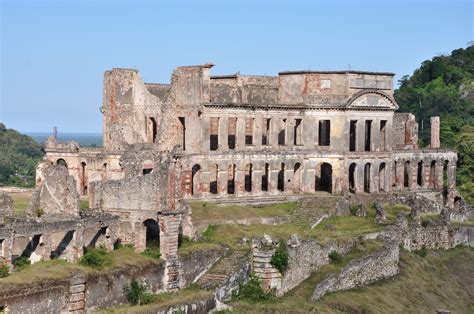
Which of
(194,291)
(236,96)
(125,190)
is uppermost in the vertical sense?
(236,96)

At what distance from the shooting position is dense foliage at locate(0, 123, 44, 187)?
3487 inches

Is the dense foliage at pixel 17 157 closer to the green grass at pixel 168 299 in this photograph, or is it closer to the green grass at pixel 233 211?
the green grass at pixel 233 211

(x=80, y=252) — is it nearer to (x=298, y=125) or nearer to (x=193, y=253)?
(x=193, y=253)

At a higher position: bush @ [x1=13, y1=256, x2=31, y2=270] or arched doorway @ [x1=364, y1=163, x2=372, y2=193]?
arched doorway @ [x1=364, y1=163, x2=372, y2=193]

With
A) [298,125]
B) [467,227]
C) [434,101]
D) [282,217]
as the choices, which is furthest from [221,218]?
[434,101]

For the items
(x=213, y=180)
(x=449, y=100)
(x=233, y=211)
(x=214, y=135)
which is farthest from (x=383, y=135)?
(x=449, y=100)

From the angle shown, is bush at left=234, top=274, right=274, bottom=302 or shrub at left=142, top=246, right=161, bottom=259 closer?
shrub at left=142, top=246, right=161, bottom=259

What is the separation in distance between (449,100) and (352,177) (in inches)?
1798

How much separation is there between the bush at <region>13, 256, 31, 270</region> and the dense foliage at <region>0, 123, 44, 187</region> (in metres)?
40.7

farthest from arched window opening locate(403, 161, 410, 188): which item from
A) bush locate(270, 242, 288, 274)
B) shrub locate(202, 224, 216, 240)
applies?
bush locate(270, 242, 288, 274)

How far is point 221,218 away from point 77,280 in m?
15.0

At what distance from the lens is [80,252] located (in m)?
37.3

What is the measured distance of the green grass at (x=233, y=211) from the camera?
48.3 meters

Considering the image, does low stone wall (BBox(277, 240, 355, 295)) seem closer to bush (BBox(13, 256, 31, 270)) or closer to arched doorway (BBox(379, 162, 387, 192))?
bush (BBox(13, 256, 31, 270))
